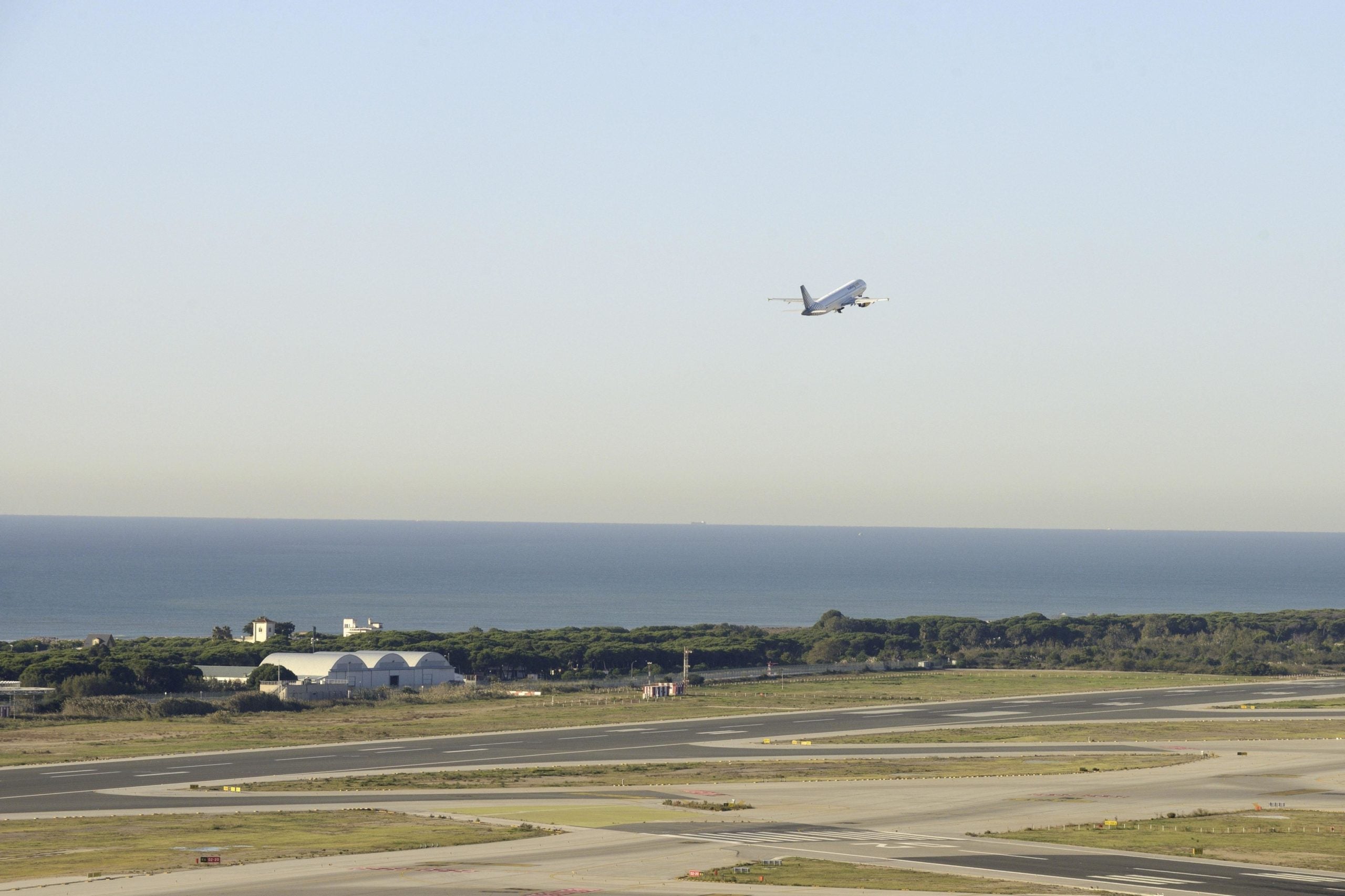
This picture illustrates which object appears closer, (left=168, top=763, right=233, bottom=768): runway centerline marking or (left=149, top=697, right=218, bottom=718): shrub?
(left=168, top=763, right=233, bottom=768): runway centerline marking

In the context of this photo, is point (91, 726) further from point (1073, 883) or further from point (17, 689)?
point (1073, 883)

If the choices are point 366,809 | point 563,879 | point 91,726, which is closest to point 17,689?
point 91,726

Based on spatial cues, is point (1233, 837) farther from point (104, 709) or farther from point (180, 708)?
point (104, 709)

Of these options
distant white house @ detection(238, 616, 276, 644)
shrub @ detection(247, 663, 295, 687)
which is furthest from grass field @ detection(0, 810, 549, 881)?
distant white house @ detection(238, 616, 276, 644)

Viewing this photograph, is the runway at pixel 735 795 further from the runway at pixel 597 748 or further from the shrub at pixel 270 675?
the shrub at pixel 270 675

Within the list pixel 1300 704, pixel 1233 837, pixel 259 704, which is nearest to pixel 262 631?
pixel 259 704

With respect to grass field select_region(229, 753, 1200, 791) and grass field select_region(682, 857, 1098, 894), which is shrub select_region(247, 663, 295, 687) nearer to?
grass field select_region(229, 753, 1200, 791)
